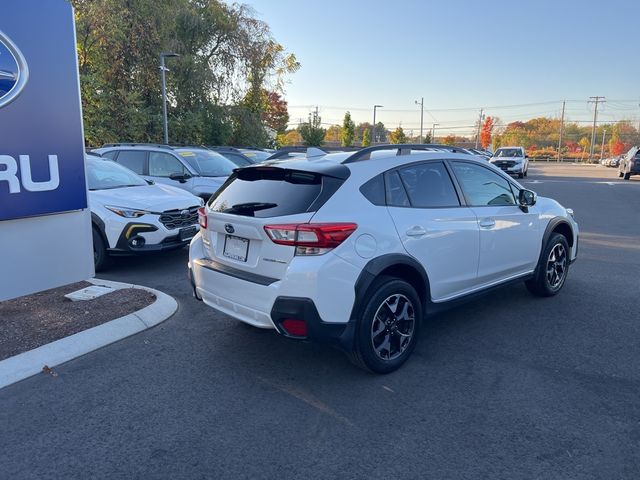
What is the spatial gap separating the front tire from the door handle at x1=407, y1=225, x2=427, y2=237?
38cm

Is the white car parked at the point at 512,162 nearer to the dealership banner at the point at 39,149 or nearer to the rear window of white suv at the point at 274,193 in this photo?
the rear window of white suv at the point at 274,193

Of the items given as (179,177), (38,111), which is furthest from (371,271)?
(179,177)

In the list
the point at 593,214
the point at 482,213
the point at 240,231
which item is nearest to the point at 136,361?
the point at 240,231

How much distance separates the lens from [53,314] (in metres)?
4.84

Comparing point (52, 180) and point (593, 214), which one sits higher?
point (52, 180)

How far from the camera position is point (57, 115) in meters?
4.49

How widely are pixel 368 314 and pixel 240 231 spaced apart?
1141 millimetres

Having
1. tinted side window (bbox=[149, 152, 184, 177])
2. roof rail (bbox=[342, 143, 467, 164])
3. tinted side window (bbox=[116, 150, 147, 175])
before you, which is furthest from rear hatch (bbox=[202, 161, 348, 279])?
tinted side window (bbox=[116, 150, 147, 175])

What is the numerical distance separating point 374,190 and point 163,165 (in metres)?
7.07

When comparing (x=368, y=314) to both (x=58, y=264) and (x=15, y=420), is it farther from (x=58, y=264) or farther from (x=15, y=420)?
(x=58, y=264)

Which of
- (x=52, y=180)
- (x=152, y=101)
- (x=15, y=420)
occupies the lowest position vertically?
(x=15, y=420)

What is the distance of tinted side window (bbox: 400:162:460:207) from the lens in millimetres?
4000

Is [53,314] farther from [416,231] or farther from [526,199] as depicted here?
[526,199]

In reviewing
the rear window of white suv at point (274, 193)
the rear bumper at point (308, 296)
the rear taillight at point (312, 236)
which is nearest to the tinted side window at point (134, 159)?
the rear window of white suv at point (274, 193)
